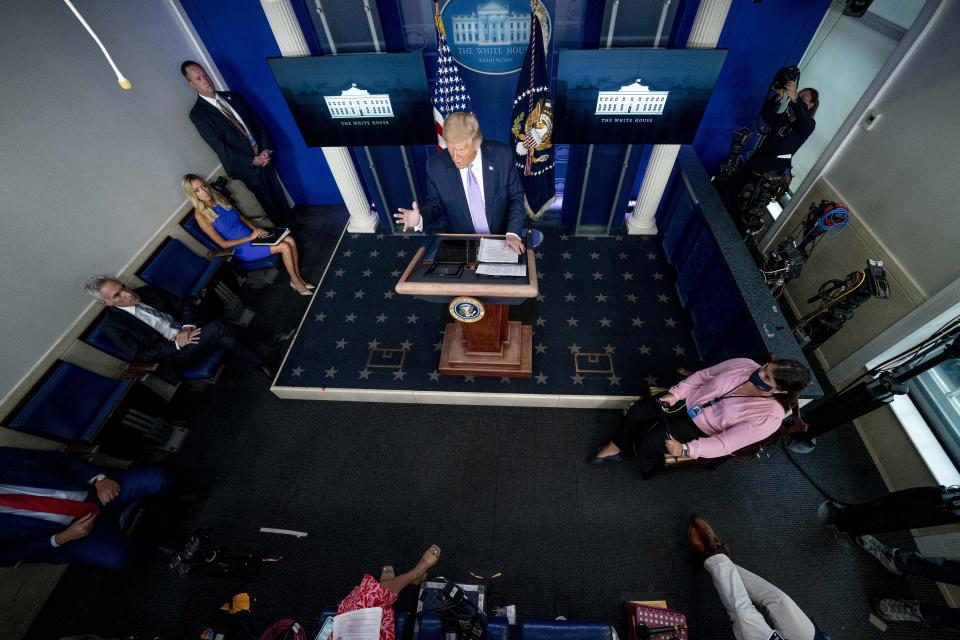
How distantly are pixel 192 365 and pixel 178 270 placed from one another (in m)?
1.15

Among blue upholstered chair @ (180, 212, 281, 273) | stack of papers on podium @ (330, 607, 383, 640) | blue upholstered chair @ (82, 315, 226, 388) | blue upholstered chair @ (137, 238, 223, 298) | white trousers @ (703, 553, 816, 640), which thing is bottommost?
stack of papers on podium @ (330, 607, 383, 640)

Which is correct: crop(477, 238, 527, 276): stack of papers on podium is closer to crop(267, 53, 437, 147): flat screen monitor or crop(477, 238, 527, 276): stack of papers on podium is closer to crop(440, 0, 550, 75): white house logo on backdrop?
crop(267, 53, 437, 147): flat screen monitor

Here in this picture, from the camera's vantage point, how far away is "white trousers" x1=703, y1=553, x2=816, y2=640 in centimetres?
229

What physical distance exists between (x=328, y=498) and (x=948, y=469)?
509 cm

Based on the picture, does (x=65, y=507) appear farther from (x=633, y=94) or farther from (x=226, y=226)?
(x=633, y=94)

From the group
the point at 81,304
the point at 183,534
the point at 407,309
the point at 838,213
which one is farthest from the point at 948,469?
the point at 81,304

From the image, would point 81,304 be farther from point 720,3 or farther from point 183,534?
point 720,3

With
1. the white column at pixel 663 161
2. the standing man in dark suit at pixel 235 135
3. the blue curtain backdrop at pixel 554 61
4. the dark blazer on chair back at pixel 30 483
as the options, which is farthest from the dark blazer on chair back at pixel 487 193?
the dark blazer on chair back at pixel 30 483

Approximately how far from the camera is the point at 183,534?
329 centimetres

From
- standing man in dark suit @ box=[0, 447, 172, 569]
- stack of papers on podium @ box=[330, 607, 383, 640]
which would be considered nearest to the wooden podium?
stack of papers on podium @ box=[330, 607, 383, 640]

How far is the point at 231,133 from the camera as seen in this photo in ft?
14.6

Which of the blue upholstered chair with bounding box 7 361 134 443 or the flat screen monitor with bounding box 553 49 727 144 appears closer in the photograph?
the blue upholstered chair with bounding box 7 361 134 443

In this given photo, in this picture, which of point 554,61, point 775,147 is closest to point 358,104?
point 554,61

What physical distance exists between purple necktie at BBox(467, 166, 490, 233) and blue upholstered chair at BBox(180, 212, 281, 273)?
9.00ft
